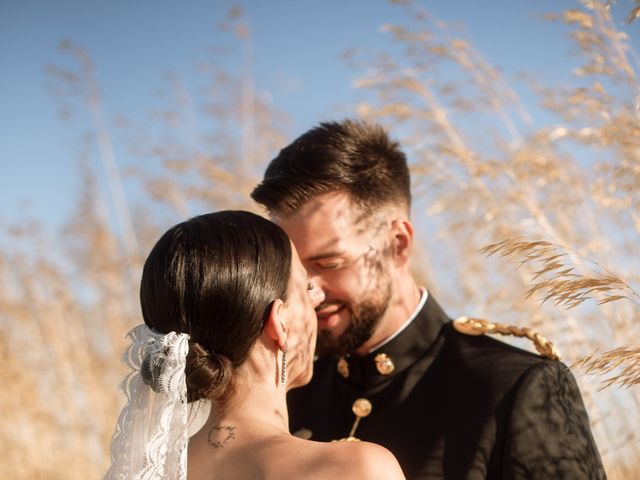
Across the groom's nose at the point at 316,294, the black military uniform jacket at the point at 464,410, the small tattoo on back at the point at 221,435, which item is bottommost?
the black military uniform jacket at the point at 464,410

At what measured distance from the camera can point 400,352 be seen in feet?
8.32

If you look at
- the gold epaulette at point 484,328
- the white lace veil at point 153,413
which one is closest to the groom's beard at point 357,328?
the gold epaulette at point 484,328

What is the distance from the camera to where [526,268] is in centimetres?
398

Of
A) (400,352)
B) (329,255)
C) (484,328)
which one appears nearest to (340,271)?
(329,255)

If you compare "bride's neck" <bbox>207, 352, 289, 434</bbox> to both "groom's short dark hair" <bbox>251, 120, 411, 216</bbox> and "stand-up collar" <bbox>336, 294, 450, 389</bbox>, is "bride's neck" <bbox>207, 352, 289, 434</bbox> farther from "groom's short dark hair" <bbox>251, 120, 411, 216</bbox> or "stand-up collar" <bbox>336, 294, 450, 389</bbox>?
"groom's short dark hair" <bbox>251, 120, 411, 216</bbox>

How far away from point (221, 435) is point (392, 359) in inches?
33.2

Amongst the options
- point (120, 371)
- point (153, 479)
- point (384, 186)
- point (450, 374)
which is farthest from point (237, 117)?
point (153, 479)

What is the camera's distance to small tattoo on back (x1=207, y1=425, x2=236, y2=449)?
1.81 m

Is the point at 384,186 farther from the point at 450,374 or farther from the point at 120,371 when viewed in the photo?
the point at 120,371

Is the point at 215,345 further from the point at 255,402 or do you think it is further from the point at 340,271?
the point at 340,271

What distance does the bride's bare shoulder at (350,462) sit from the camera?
1600 mm

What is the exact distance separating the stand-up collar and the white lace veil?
2.57ft

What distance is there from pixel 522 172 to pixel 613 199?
48 cm

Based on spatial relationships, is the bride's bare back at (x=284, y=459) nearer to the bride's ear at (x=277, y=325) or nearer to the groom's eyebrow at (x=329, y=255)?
the bride's ear at (x=277, y=325)
